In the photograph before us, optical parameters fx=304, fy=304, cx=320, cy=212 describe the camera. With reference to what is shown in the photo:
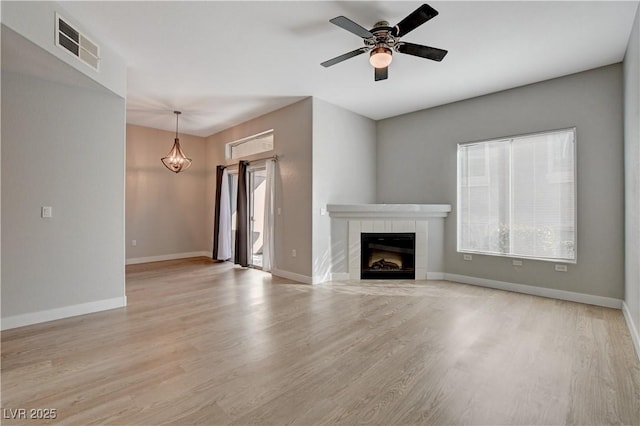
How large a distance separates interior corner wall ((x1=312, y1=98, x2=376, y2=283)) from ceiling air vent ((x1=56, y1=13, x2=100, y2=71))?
9.78ft

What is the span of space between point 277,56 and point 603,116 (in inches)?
166

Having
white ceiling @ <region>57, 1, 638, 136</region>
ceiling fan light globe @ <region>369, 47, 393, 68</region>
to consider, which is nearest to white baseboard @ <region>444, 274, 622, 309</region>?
white ceiling @ <region>57, 1, 638, 136</region>

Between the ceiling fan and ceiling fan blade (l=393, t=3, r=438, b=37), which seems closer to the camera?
ceiling fan blade (l=393, t=3, r=438, b=37)

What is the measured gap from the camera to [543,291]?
14.2 ft

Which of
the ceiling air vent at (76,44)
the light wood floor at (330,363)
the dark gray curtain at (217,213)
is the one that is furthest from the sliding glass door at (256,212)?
the ceiling air vent at (76,44)

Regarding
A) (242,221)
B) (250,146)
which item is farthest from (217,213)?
(250,146)

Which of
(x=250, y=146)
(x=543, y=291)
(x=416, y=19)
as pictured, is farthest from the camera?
(x=250, y=146)

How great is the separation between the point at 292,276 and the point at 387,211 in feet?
6.74

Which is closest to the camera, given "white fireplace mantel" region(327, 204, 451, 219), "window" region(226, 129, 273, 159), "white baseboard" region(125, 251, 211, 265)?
"white fireplace mantel" region(327, 204, 451, 219)

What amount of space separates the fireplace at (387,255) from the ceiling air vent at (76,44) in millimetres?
4421

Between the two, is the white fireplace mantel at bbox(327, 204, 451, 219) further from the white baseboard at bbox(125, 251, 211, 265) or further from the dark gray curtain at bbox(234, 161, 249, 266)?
the white baseboard at bbox(125, 251, 211, 265)

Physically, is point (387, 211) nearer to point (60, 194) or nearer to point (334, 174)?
point (334, 174)

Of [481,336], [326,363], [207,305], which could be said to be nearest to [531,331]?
[481,336]

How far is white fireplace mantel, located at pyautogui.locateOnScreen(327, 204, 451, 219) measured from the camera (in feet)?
17.4
